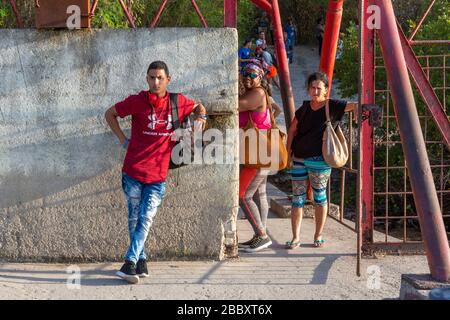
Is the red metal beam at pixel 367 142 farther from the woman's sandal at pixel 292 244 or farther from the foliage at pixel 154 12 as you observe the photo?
the foliage at pixel 154 12

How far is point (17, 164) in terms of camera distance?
18.2 feet

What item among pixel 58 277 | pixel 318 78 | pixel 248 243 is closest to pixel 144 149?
pixel 58 277

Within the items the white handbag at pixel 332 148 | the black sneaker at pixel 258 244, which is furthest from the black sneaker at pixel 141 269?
the white handbag at pixel 332 148

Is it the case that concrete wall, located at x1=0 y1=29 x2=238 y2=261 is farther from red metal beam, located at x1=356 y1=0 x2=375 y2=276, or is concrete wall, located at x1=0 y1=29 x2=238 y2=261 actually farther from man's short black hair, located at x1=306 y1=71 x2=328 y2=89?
red metal beam, located at x1=356 y1=0 x2=375 y2=276

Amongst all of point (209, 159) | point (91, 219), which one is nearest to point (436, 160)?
point (209, 159)

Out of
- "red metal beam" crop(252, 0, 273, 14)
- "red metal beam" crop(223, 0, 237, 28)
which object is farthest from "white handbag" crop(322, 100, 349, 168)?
"red metal beam" crop(252, 0, 273, 14)

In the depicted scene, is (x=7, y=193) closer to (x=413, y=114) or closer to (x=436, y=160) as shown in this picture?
(x=413, y=114)

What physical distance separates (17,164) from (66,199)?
0.45 m

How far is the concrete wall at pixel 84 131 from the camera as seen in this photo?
552cm

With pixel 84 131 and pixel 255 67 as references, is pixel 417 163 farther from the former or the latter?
pixel 84 131

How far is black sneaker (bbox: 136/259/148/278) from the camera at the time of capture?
208 inches

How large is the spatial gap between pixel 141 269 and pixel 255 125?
5.08ft

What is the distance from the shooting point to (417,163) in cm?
454
